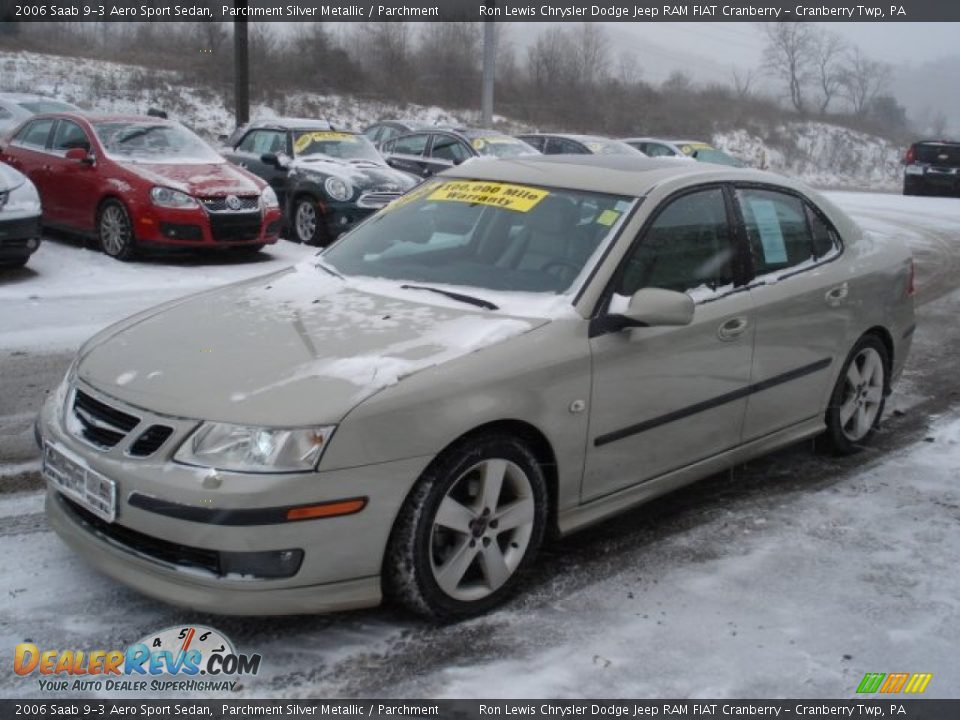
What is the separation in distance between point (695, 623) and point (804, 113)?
47.9 metres

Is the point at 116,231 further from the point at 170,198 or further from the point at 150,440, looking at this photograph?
the point at 150,440

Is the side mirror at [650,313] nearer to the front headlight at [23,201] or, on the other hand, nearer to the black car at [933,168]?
the front headlight at [23,201]

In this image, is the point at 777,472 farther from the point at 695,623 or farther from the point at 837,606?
the point at 695,623

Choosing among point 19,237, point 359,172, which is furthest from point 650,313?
point 359,172

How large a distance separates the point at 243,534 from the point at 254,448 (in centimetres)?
26

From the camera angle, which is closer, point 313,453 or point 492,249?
point 313,453

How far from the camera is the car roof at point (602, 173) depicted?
14.3 ft

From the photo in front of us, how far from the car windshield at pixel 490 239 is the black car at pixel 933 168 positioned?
2581cm

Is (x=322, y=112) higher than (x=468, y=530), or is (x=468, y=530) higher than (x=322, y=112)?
(x=322, y=112)

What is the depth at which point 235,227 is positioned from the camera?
1051 cm

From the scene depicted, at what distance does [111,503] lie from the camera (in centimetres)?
318

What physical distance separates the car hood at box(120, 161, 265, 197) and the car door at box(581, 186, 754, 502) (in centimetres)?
707

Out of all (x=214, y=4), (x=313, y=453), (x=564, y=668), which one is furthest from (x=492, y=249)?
(x=214, y=4)

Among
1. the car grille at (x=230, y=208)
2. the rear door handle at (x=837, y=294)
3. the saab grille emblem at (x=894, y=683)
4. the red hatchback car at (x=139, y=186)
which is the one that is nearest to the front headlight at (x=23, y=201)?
the red hatchback car at (x=139, y=186)
